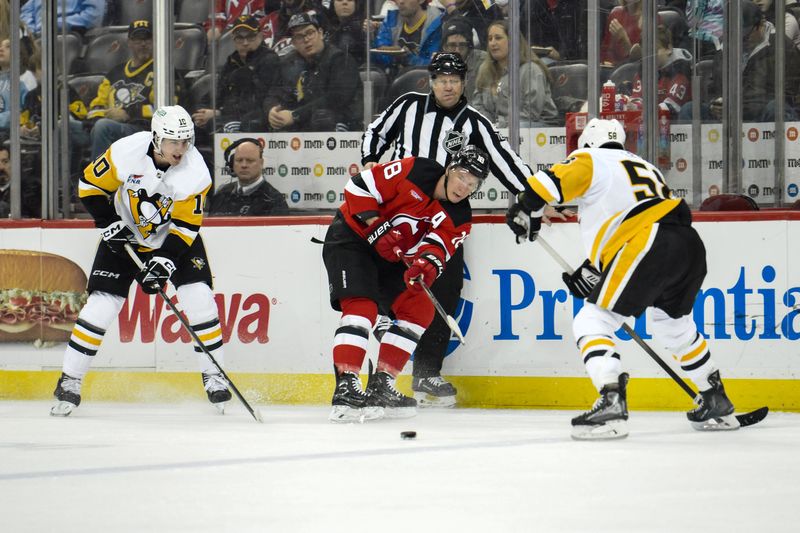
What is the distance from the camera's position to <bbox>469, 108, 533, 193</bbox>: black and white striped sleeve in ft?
17.0

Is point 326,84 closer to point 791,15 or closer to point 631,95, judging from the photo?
point 631,95

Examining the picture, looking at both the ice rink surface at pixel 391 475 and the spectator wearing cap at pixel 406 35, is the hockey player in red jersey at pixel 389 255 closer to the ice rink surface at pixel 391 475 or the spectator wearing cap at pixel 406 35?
the ice rink surface at pixel 391 475

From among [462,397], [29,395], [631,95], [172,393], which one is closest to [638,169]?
[462,397]

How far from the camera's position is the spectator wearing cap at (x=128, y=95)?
21.2 ft

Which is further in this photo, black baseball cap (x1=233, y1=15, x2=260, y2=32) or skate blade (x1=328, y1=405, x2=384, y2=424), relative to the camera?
black baseball cap (x1=233, y1=15, x2=260, y2=32)

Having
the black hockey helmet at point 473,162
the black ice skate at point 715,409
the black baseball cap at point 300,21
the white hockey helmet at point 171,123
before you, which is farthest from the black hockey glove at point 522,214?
the black baseball cap at point 300,21

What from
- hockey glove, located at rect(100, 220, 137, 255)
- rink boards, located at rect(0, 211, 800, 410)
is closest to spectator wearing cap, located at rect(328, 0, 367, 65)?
rink boards, located at rect(0, 211, 800, 410)

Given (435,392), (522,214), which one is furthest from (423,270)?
(435,392)

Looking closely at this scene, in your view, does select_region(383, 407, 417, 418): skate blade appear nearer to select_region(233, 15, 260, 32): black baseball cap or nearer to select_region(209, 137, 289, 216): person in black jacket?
select_region(209, 137, 289, 216): person in black jacket

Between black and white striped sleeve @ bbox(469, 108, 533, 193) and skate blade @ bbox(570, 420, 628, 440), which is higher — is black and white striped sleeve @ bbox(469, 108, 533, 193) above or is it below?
above

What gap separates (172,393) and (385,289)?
1179 millimetres

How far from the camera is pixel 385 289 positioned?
4898mm

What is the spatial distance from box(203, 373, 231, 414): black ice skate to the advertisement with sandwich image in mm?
836

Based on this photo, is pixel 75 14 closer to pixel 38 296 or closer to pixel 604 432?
pixel 38 296
